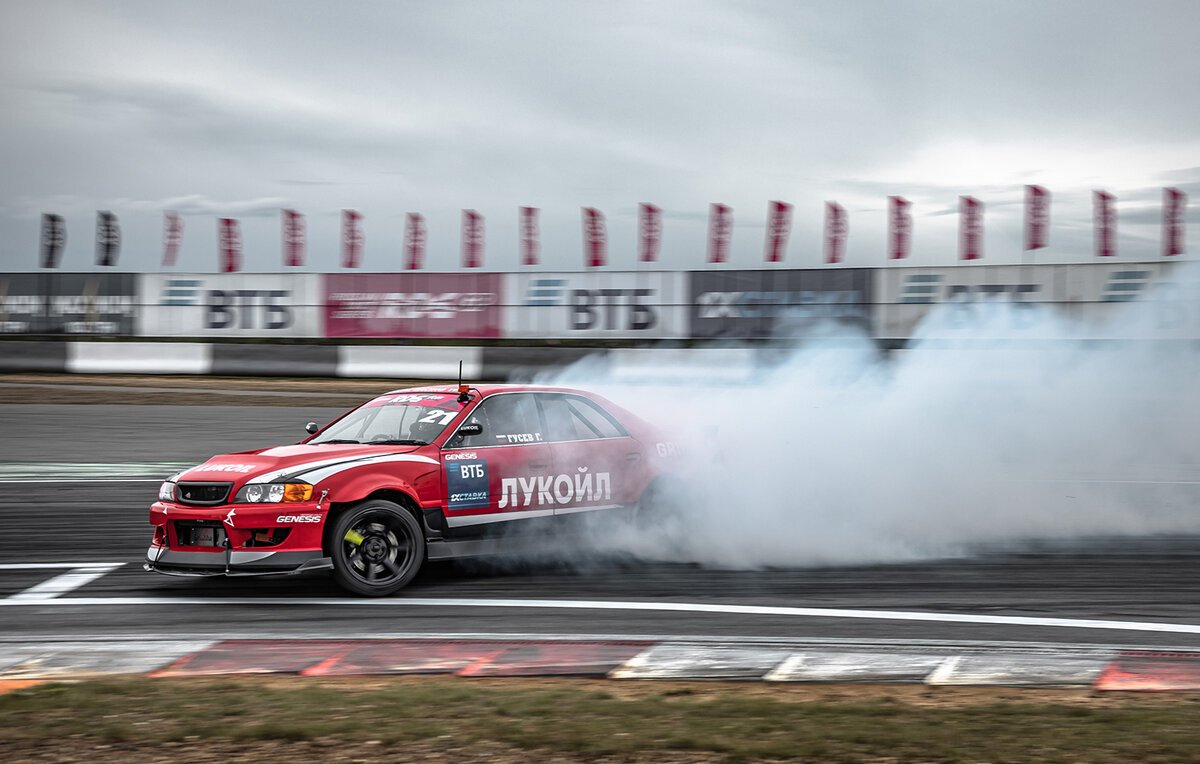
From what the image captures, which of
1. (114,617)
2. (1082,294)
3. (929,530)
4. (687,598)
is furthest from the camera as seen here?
(1082,294)

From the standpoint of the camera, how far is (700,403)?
1073cm

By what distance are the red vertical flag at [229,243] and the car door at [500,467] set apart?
53.1 metres

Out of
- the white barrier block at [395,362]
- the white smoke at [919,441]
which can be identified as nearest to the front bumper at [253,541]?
the white smoke at [919,441]

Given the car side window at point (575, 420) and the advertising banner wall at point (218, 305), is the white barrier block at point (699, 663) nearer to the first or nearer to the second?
the car side window at point (575, 420)

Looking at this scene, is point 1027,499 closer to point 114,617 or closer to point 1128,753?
point 1128,753

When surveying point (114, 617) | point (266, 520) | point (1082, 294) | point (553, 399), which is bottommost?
point (114, 617)

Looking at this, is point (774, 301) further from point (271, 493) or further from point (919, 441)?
point (271, 493)

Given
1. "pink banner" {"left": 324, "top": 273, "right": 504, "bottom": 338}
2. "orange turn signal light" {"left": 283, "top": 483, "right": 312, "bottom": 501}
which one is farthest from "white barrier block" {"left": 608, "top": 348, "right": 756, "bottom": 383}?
"orange turn signal light" {"left": 283, "top": 483, "right": 312, "bottom": 501}

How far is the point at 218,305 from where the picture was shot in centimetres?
3628

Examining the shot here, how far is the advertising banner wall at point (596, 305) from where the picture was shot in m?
34.1

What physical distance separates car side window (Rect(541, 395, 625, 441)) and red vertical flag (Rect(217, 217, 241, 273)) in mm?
52873

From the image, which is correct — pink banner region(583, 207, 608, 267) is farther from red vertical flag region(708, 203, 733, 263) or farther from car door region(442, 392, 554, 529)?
car door region(442, 392, 554, 529)

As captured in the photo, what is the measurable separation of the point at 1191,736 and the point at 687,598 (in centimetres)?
344

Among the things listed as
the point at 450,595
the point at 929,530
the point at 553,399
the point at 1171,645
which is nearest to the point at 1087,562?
the point at 929,530
